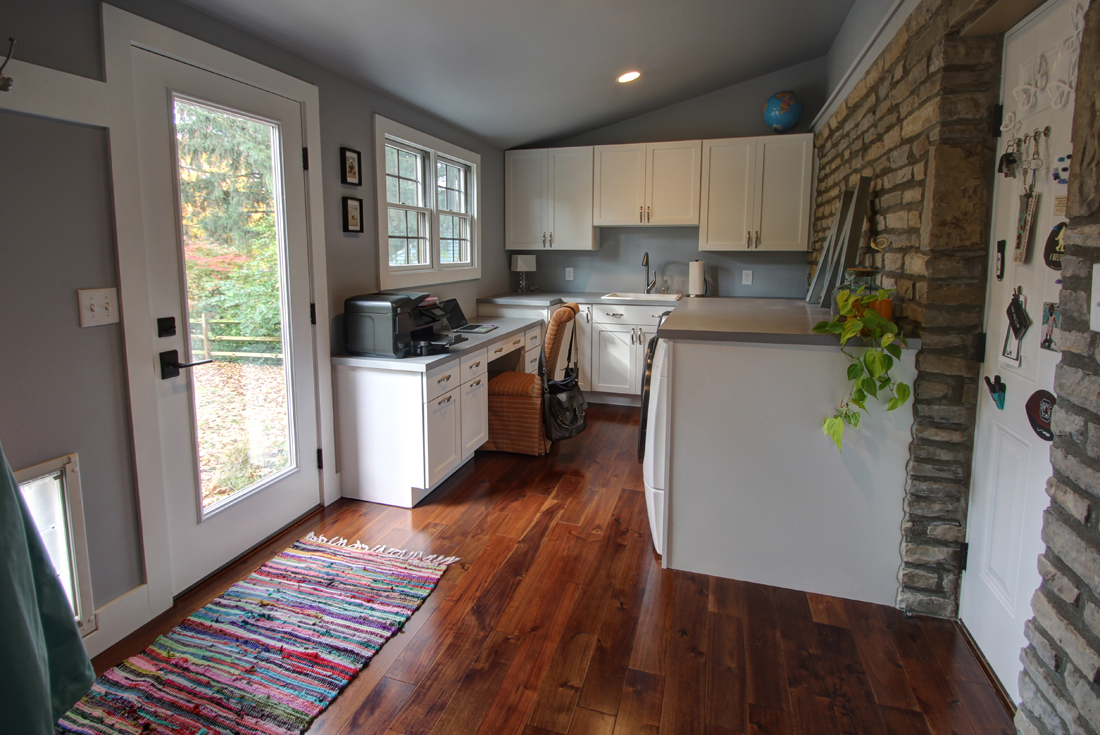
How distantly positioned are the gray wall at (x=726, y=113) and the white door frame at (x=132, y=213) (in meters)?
3.58

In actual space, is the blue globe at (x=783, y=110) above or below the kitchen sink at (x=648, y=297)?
above

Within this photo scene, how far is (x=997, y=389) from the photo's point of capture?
1.94 m

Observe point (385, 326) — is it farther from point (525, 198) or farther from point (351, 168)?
point (525, 198)

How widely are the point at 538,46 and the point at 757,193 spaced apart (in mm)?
2289

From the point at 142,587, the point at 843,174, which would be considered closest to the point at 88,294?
the point at 142,587

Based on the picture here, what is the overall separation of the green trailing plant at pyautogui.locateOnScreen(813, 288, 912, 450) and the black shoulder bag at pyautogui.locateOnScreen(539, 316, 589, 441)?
183cm

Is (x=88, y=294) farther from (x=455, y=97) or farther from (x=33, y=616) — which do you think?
(x=455, y=97)

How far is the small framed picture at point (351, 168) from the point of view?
3.21 m

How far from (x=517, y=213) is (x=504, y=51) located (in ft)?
7.18

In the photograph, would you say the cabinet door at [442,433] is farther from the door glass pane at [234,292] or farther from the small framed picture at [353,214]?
the small framed picture at [353,214]

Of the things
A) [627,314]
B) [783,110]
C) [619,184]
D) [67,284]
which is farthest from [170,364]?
[783,110]

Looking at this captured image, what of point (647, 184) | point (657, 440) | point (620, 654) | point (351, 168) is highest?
point (647, 184)

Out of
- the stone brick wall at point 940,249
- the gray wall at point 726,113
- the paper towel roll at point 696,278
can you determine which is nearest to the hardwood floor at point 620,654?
the stone brick wall at point 940,249

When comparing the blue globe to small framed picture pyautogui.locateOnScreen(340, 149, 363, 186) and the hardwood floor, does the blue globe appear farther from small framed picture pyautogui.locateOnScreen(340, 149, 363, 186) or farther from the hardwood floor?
the hardwood floor
